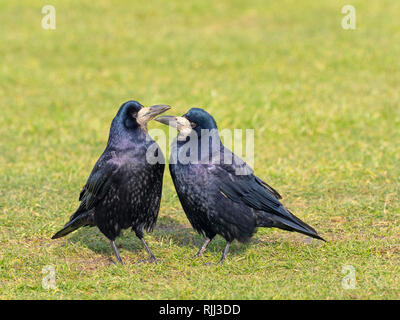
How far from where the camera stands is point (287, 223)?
557 cm

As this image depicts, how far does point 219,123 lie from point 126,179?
477 cm

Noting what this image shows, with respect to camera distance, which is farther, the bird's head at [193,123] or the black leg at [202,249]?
the black leg at [202,249]

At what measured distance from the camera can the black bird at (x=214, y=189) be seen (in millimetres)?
5492

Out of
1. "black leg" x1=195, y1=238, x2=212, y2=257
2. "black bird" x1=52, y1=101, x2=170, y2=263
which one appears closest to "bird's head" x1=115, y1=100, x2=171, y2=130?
"black bird" x1=52, y1=101, x2=170, y2=263

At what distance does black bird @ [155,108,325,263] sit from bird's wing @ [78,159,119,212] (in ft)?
1.62

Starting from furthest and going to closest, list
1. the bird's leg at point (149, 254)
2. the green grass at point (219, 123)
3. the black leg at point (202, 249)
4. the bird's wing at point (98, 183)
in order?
the black leg at point (202, 249), the bird's leg at point (149, 254), the bird's wing at point (98, 183), the green grass at point (219, 123)

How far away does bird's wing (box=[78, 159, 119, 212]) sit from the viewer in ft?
18.2

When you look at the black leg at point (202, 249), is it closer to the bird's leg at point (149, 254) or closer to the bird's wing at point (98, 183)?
the bird's leg at point (149, 254)

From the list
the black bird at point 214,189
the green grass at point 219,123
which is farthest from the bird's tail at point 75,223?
the black bird at point 214,189

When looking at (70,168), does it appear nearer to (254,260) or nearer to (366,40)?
(254,260)

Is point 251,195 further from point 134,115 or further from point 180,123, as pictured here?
point 134,115

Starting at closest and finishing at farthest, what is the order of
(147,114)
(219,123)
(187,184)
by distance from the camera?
(187,184), (147,114), (219,123)

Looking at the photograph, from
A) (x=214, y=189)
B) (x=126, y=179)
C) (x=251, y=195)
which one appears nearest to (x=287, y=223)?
(x=251, y=195)

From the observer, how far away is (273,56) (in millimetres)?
13344
